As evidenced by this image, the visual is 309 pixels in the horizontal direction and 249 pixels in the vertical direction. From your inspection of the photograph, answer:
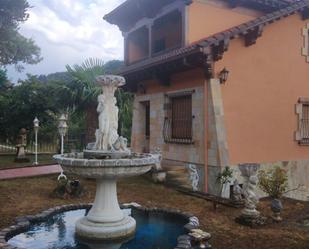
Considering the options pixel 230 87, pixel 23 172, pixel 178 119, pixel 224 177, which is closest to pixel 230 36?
Answer: pixel 230 87

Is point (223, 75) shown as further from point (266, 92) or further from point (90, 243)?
point (90, 243)

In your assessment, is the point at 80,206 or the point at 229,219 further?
the point at 80,206

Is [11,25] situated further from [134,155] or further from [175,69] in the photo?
[134,155]

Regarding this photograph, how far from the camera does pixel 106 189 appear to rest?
6.11m

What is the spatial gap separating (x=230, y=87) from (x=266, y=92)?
1.54 meters

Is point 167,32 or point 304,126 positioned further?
point 167,32

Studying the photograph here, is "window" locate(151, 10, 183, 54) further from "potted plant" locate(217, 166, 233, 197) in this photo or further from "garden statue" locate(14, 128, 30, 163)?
"garden statue" locate(14, 128, 30, 163)

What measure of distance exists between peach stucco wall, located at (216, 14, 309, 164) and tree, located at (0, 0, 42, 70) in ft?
42.0

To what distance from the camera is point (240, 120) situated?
10547 millimetres

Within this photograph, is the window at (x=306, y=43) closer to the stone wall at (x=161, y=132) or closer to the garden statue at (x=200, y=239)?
the stone wall at (x=161, y=132)

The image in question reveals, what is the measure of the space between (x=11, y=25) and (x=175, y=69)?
11.7 m

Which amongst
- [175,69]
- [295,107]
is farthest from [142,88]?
[295,107]

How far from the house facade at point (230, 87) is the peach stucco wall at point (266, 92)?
0.10 ft

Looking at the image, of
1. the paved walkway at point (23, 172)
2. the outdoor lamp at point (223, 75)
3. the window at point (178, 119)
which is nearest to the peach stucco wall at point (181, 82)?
the window at point (178, 119)
